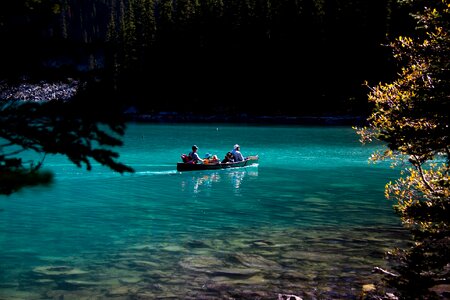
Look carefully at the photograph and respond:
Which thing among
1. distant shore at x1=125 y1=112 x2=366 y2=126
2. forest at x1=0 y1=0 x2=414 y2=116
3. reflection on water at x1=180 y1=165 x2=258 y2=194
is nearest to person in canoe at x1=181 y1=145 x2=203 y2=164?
reflection on water at x1=180 y1=165 x2=258 y2=194

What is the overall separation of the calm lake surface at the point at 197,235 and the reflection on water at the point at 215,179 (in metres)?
0.11

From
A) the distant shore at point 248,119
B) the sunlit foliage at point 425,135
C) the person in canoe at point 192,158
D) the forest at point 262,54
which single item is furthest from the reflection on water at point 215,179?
the forest at point 262,54

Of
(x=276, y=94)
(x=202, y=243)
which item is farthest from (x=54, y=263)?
(x=276, y=94)

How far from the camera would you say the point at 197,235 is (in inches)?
618

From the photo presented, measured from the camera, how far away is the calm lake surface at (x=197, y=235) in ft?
36.1

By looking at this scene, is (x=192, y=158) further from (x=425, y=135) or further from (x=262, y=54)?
(x=262, y=54)

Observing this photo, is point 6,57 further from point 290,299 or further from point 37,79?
point 290,299

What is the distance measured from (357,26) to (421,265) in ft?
295

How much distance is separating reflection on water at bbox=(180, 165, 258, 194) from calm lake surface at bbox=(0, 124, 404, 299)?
113 millimetres

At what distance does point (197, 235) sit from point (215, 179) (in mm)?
14386

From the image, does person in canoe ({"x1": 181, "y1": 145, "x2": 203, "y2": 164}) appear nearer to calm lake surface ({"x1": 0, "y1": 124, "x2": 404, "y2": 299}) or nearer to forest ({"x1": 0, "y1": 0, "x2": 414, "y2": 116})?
calm lake surface ({"x1": 0, "y1": 124, "x2": 404, "y2": 299})

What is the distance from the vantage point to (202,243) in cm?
1463

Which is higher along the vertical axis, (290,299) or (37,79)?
(37,79)

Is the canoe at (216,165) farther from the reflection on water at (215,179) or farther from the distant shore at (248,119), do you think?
the distant shore at (248,119)
